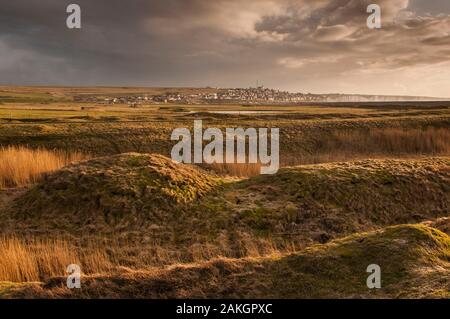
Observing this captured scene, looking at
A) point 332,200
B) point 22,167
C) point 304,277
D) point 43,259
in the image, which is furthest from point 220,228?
point 22,167

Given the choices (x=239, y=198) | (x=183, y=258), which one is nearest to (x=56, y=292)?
(x=183, y=258)

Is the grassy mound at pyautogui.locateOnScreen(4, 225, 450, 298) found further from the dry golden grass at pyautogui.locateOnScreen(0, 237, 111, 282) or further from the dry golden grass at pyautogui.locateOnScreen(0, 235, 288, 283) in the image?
the dry golden grass at pyautogui.locateOnScreen(0, 237, 111, 282)

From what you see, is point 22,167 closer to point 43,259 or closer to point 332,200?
point 43,259

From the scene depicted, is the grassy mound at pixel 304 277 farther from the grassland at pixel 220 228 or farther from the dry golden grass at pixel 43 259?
the dry golden grass at pixel 43 259

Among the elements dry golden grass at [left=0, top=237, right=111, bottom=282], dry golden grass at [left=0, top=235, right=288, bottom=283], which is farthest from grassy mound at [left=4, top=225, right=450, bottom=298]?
dry golden grass at [left=0, top=237, right=111, bottom=282]

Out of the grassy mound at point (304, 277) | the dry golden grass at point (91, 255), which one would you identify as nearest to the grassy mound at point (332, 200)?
the dry golden grass at point (91, 255)
